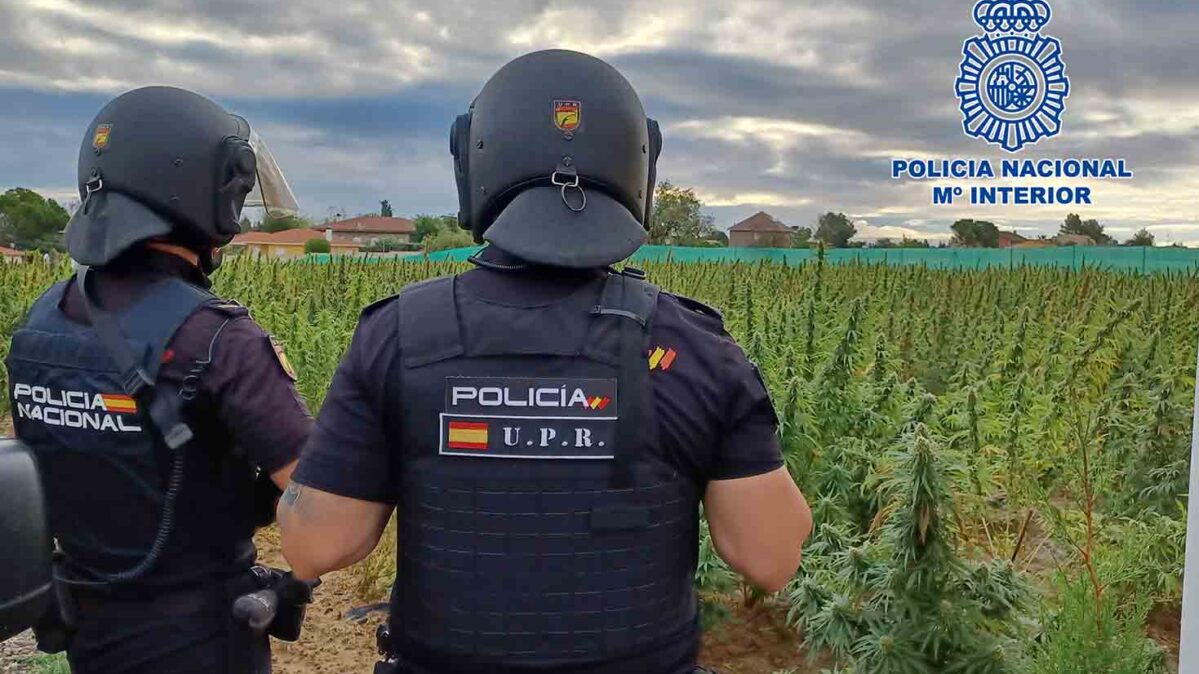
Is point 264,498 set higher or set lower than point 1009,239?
lower

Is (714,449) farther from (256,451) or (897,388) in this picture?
(897,388)

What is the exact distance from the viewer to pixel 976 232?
4004 mm

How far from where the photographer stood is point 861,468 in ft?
11.3

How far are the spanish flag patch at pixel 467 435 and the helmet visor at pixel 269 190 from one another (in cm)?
119

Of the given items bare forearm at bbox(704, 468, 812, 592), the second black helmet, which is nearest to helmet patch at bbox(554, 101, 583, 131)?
bare forearm at bbox(704, 468, 812, 592)

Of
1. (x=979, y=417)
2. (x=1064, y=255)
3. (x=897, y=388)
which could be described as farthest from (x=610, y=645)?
(x=1064, y=255)

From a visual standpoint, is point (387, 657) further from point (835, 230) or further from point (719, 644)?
point (835, 230)

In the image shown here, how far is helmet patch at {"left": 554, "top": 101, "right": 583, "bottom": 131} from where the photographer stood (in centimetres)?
149

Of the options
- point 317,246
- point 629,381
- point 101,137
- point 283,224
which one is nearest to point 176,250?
point 101,137

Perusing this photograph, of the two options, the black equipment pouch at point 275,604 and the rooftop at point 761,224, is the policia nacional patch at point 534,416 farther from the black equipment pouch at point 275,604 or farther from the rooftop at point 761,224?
the rooftop at point 761,224

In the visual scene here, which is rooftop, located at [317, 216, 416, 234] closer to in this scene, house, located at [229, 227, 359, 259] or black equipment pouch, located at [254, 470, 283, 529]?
house, located at [229, 227, 359, 259]

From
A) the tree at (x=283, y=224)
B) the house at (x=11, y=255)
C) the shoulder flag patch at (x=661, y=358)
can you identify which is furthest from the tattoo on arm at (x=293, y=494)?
the house at (x=11, y=255)

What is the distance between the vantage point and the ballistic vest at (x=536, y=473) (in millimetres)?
1391

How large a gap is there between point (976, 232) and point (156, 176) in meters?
3.16
